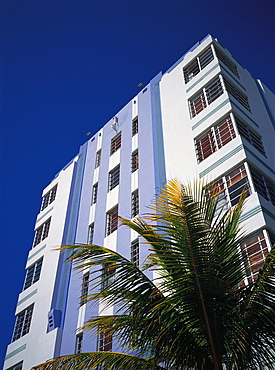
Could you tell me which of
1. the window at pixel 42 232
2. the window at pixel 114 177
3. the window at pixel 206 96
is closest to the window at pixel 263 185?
the window at pixel 206 96

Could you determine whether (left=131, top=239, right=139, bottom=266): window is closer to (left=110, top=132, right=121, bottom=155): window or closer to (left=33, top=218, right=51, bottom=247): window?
(left=110, top=132, right=121, bottom=155): window

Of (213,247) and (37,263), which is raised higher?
(37,263)

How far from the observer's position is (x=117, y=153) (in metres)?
22.9

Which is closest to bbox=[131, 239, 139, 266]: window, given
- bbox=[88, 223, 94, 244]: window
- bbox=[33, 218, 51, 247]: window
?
bbox=[88, 223, 94, 244]: window

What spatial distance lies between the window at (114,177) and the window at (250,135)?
7.22 meters

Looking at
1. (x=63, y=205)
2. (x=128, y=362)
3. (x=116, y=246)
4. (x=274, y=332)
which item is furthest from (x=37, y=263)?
(x=274, y=332)

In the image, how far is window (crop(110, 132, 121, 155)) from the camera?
23766mm

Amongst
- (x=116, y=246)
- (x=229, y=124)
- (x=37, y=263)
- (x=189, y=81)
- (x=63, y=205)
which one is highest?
(x=189, y=81)

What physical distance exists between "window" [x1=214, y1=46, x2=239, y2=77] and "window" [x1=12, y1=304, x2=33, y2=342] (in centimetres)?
1570

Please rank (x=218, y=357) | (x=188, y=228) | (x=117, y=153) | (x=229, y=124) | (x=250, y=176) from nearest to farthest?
1. (x=218, y=357)
2. (x=188, y=228)
3. (x=250, y=176)
4. (x=229, y=124)
5. (x=117, y=153)

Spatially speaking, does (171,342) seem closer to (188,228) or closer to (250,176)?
(188,228)

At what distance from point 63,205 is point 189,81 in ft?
32.9

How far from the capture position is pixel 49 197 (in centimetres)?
2725

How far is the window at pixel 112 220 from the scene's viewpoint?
19803mm
